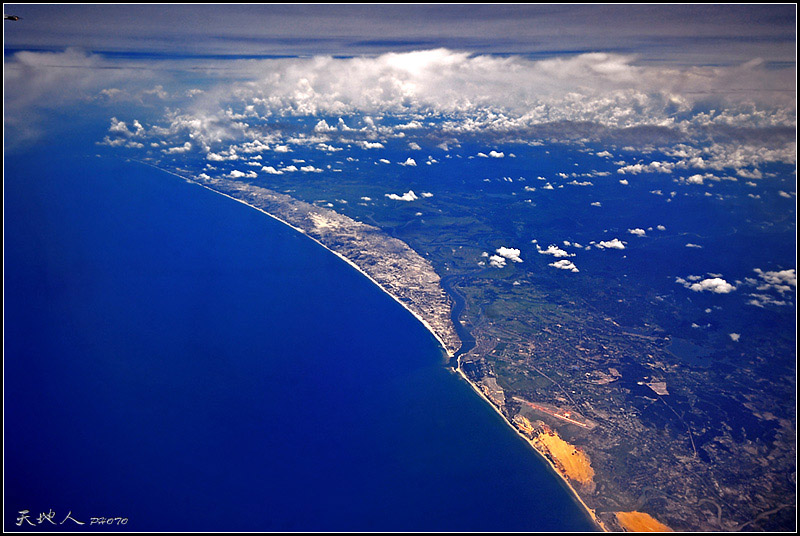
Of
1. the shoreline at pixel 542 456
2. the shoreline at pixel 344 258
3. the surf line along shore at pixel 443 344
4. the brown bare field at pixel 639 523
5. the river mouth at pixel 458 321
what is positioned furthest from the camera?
the shoreline at pixel 344 258

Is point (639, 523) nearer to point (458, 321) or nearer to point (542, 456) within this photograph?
point (542, 456)

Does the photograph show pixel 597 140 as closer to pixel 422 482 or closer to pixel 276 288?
pixel 276 288

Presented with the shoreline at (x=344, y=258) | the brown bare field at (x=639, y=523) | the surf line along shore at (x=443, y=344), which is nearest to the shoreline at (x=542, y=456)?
the surf line along shore at (x=443, y=344)

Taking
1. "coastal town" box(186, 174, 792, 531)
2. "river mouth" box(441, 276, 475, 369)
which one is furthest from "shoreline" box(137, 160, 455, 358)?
"river mouth" box(441, 276, 475, 369)

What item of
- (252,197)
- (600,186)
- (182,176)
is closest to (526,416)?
(252,197)

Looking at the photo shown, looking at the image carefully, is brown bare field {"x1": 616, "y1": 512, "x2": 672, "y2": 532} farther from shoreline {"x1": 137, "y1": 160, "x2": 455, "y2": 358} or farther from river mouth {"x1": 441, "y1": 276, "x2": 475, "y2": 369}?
shoreline {"x1": 137, "y1": 160, "x2": 455, "y2": 358}

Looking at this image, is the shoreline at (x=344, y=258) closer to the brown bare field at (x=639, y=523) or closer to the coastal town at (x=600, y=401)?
the coastal town at (x=600, y=401)
